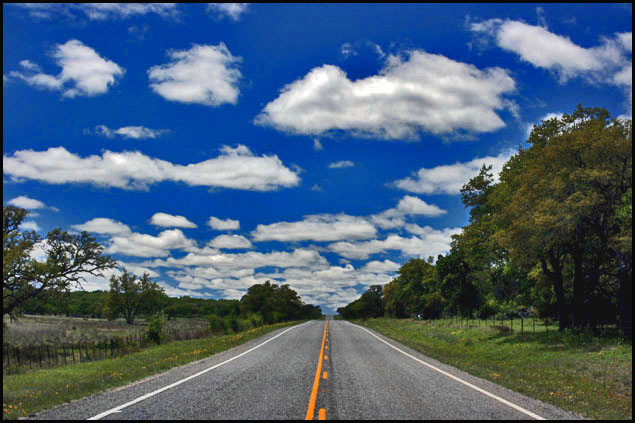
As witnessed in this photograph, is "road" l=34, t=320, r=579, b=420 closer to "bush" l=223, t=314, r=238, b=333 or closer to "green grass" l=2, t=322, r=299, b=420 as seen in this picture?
"green grass" l=2, t=322, r=299, b=420

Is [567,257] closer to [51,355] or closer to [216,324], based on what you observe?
[216,324]

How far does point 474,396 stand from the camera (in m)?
11.4

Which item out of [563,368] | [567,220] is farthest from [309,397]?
[567,220]

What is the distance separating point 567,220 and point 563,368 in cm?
740

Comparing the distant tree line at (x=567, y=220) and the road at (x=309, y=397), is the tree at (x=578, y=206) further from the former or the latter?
the road at (x=309, y=397)

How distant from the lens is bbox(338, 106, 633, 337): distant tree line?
21906 millimetres

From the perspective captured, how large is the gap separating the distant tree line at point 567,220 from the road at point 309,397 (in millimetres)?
10975

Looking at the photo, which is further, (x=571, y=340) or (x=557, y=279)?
(x=557, y=279)

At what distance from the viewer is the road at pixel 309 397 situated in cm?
907

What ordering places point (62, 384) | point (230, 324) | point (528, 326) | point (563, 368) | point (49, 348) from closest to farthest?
point (62, 384) < point (563, 368) < point (49, 348) < point (528, 326) < point (230, 324)

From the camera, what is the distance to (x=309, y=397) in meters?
10.8

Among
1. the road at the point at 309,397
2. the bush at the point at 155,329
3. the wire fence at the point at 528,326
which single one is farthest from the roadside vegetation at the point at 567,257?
the bush at the point at 155,329

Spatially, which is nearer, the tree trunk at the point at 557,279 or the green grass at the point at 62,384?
the green grass at the point at 62,384

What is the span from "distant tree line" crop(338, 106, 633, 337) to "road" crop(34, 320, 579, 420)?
11.0 metres
